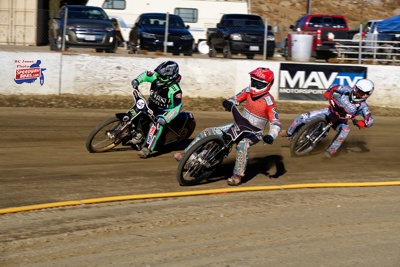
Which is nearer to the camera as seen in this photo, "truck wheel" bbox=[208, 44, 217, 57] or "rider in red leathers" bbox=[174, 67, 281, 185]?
"rider in red leathers" bbox=[174, 67, 281, 185]

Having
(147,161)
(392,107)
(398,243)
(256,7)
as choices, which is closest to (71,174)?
(147,161)

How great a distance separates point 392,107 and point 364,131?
4881mm

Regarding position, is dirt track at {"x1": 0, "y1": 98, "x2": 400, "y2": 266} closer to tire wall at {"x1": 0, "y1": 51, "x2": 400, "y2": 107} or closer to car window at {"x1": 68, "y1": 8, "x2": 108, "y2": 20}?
tire wall at {"x1": 0, "y1": 51, "x2": 400, "y2": 107}

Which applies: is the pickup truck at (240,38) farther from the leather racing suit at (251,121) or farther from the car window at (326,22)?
the leather racing suit at (251,121)

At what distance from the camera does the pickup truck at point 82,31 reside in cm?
2033

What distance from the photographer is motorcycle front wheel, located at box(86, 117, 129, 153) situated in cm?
1117

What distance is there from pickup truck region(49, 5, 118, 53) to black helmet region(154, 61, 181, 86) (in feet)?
29.9

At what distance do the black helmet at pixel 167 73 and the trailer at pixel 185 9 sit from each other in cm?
1974

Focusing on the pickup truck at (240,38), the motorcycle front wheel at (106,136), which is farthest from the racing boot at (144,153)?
the pickup truck at (240,38)

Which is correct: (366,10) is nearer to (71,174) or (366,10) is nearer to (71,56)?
(71,56)

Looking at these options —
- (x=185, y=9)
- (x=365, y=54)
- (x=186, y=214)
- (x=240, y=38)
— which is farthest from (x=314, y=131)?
(x=185, y=9)

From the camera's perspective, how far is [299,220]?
326 inches

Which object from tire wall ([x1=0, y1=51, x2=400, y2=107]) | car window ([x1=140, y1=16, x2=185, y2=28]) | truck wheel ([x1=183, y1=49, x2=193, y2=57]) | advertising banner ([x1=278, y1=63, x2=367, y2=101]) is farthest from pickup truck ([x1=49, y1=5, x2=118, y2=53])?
advertising banner ([x1=278, y1=63, x2=367, y2=101])

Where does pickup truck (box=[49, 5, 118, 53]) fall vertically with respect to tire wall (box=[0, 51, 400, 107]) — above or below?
above
